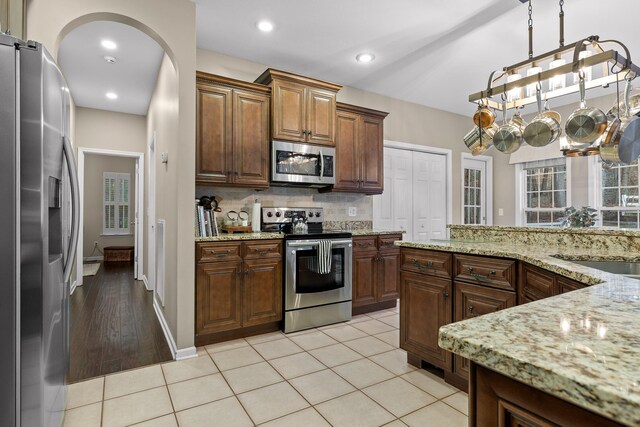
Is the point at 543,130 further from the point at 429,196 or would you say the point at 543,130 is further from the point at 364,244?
the point at 429,196

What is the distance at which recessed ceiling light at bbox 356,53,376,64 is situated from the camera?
12.0 ft

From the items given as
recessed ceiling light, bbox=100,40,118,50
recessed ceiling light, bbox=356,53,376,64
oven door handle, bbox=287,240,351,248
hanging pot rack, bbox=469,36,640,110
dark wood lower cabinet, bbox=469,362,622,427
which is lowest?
dark wood lower cabinet, bbox=469,362,622,427

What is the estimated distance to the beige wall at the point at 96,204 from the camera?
7809mm

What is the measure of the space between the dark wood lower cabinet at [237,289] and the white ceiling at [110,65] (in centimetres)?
227

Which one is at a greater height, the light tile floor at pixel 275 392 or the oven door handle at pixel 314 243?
the oven door handle at pixel 314 243

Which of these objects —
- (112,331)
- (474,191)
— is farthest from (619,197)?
(112,331)

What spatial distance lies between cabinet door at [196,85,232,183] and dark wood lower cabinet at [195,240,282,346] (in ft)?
2.24

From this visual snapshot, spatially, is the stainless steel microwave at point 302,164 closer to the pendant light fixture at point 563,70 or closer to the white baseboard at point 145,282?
the pendant light fixture at point 563,70

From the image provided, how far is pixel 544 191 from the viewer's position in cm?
548

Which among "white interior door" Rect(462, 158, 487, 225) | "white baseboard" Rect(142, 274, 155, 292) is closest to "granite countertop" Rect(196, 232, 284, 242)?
"white baseboard" Rect(142, 274, 155, 292)

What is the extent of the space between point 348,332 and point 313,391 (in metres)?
1.12

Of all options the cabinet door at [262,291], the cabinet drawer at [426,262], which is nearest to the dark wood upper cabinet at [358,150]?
the cabinet door at [262,291]

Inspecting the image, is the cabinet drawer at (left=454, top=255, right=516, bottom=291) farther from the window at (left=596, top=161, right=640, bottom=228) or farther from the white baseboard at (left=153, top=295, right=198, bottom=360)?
the window at (left=596, top=161, right=640, bottom=228)

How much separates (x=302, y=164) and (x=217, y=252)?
4.28 ft
